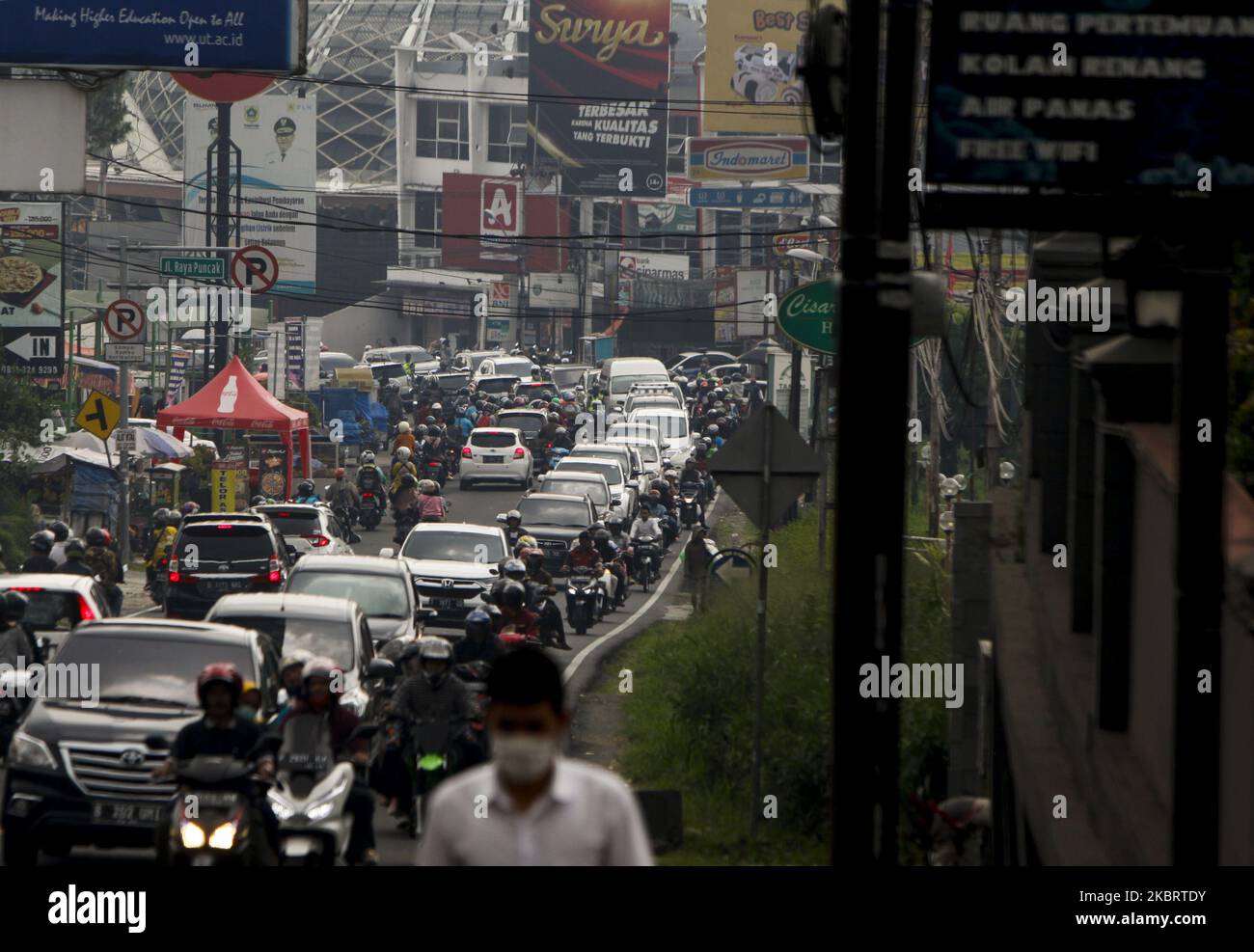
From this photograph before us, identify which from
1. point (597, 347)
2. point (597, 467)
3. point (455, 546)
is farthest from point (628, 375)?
point (455, 546)

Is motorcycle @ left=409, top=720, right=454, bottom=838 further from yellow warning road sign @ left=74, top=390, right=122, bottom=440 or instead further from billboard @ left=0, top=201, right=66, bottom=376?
billboard @ left=0, top=201, right=66, bottom=376

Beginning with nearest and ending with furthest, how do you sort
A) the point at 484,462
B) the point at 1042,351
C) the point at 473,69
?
1. the point at 1042,351
2. the point at 484,462
3. the point at 473,69

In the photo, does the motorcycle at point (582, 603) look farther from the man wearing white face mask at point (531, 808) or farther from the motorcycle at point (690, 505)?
the man wearing white face mask at point (531, 808)

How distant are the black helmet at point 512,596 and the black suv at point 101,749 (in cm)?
541

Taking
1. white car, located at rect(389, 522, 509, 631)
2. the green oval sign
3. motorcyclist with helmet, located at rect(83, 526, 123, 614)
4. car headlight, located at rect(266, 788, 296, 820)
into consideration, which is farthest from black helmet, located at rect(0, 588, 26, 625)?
the green oval sign

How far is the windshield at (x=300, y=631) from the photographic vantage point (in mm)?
15578

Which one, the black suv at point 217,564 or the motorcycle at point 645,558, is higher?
the black suv at point 217,564

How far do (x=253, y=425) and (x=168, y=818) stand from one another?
2820cm

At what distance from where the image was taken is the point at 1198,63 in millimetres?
6383

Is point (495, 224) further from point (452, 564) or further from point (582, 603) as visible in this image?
point (452, 564)

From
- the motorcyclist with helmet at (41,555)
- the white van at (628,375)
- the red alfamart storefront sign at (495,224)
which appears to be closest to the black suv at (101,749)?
the motorcyclist with helmet at (41,555)

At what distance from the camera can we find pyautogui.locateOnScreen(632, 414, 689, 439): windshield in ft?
165
